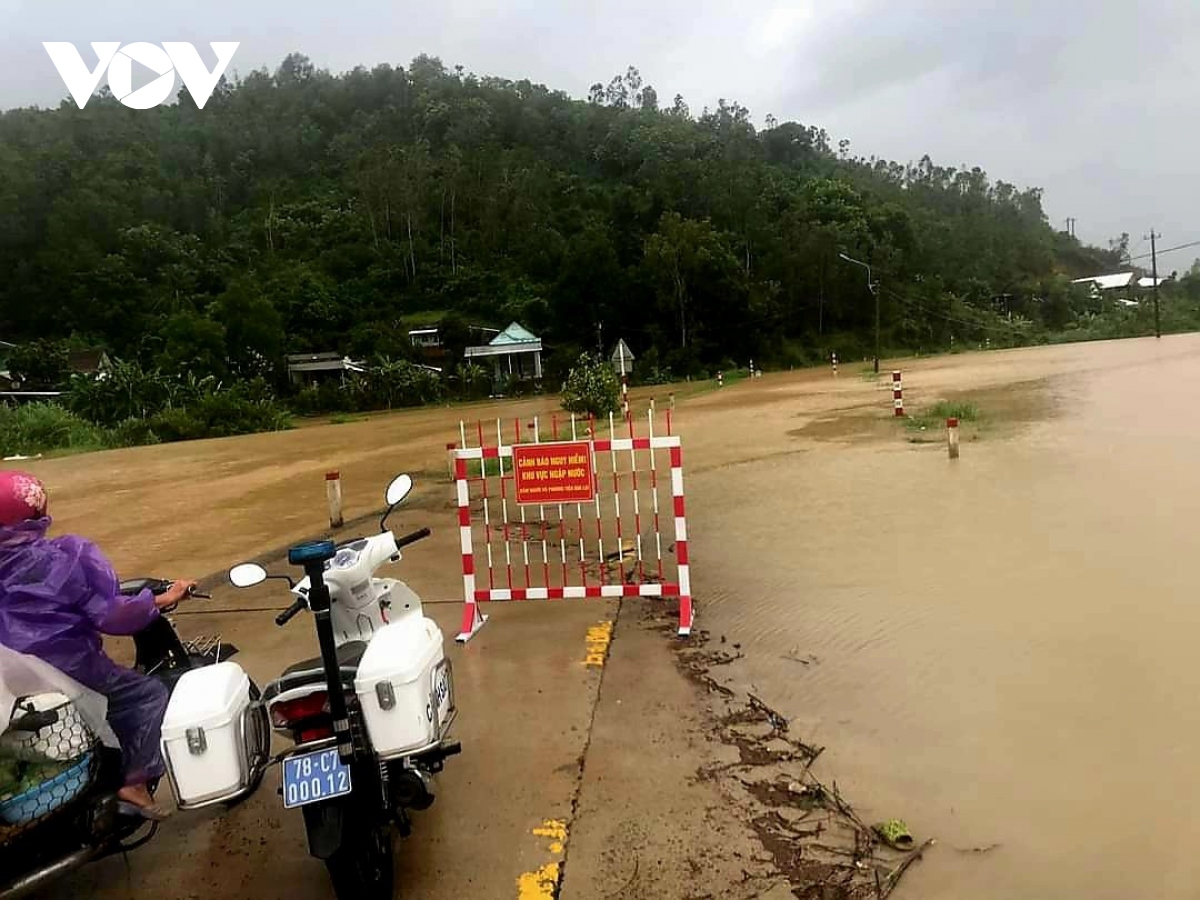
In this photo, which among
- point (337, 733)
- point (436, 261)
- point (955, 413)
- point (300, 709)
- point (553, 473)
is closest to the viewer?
point (337, 733)

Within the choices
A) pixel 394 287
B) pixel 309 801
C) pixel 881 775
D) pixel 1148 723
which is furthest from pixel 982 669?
pixel 394 287

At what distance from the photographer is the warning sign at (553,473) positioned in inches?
227

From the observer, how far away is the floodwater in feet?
11.3

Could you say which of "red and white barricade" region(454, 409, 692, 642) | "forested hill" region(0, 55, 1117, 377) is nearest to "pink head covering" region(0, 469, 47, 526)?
"red and white barricade" region(454, 409, 692, 642)

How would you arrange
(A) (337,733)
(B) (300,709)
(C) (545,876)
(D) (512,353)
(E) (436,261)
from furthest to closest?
(E) (436,261), (D) (512,353), (C) (545,876), (B) (300,709), (A) (337,733)

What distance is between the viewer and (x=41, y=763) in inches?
112

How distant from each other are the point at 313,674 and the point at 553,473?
2898 millimetres

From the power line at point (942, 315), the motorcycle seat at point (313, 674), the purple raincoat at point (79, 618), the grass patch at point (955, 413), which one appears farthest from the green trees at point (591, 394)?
the power line at point (942, 315)

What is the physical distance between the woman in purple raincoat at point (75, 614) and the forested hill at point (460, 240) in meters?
45.8

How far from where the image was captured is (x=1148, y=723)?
14.1 ft

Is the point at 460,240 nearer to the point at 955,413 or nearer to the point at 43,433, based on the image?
the point at 43,433

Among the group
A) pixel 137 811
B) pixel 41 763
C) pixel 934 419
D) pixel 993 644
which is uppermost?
pixel 41 763

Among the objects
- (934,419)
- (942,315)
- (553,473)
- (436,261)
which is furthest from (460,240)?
(553,473)

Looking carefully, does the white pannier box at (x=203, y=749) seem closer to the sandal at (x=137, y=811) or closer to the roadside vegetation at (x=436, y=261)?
the sandal at (x=137, y=811)
